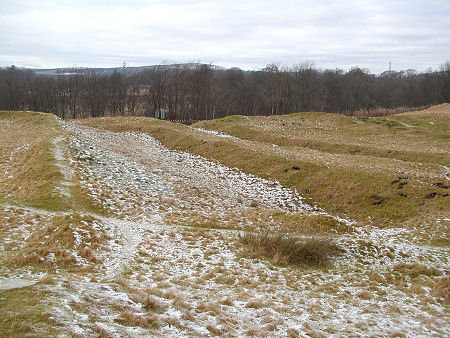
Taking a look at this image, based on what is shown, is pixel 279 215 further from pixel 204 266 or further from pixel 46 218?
pixel 46 218

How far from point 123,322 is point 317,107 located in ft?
293

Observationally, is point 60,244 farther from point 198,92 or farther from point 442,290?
point 198,92

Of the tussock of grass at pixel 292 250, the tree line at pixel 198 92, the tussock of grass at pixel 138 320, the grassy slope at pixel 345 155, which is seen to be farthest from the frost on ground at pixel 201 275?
the tree line at pixel 198 92

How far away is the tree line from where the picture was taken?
79.2m

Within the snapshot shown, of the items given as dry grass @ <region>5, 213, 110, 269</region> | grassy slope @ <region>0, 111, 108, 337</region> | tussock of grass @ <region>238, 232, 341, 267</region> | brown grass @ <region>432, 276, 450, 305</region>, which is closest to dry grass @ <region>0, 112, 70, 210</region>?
grassy slope @ <region>0, 111, 108, 337</region>

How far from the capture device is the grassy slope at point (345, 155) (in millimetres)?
17375

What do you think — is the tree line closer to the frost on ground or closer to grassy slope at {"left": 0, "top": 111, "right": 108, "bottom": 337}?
grassy slope at {"left": 0, "top": 111, "right": 108, "bottom": 337}

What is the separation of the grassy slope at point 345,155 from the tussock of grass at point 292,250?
5955 millimetres

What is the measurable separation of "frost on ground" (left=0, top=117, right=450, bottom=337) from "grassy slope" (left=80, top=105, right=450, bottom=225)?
7.60 feet

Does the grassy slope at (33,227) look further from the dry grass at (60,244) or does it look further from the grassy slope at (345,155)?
the grassy slope at (345,155)

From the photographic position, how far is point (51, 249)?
9.90m

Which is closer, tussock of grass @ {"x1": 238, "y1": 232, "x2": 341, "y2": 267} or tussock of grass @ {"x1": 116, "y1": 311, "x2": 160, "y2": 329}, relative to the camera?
tussock of grass @ {"x1": 116, "y1": 311, "x2": 160, "y2": 329}

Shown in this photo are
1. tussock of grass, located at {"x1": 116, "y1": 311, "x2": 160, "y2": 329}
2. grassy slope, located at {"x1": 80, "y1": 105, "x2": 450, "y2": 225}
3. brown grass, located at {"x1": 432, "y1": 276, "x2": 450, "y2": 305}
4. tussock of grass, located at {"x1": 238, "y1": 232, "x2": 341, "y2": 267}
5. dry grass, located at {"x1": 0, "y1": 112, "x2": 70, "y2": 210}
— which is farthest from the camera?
grassy slope, located at {"x1": 80, "y1": 105, "x2": 450, "y2": 225}

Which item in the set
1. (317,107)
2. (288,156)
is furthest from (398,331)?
(317,107)
